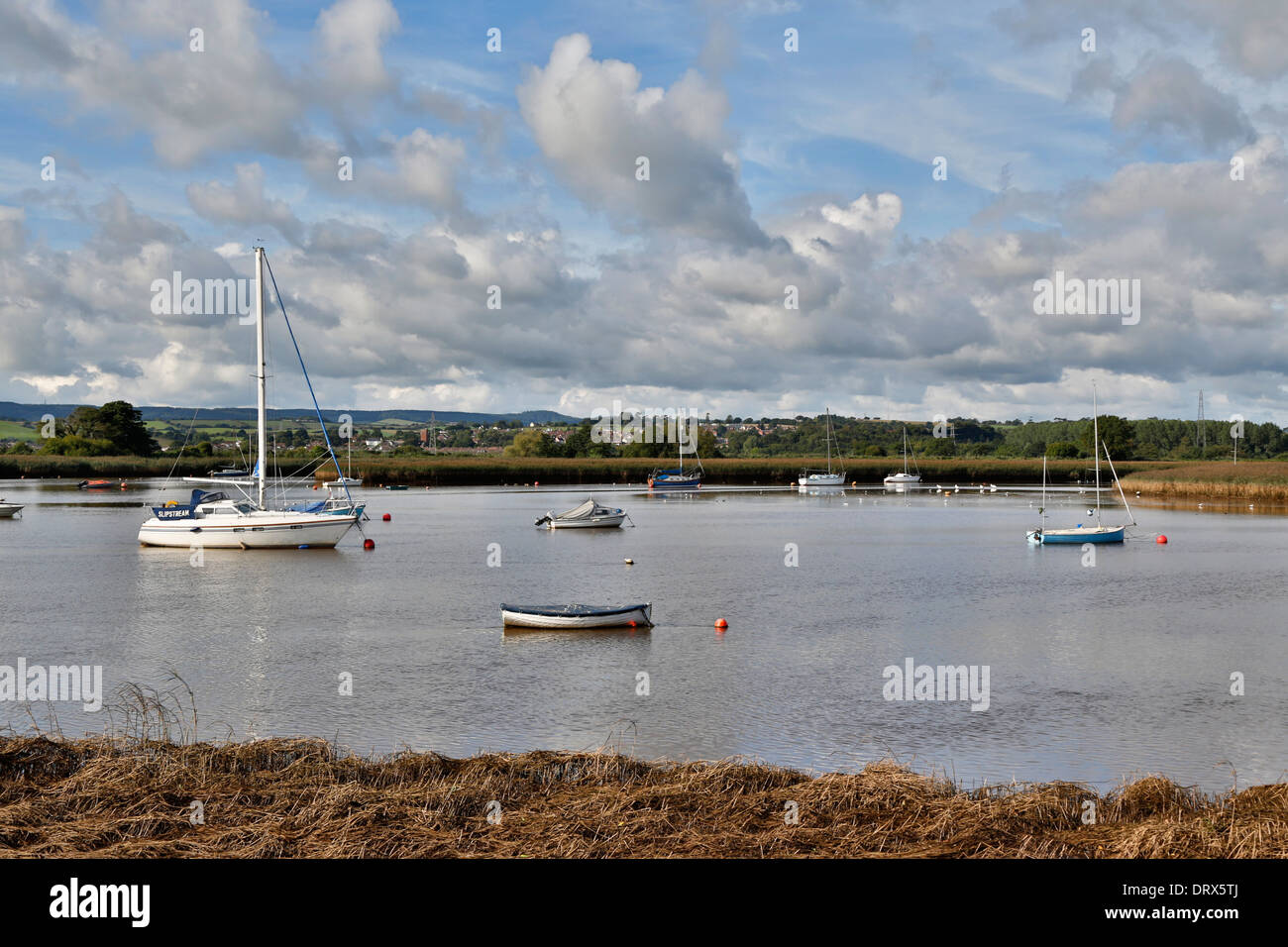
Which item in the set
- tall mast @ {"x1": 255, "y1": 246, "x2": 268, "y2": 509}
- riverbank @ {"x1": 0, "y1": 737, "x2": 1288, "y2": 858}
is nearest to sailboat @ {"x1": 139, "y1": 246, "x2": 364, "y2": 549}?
tall mast @ {"x1": 255, "y1": 246, "x2": 268, "y2": 509}

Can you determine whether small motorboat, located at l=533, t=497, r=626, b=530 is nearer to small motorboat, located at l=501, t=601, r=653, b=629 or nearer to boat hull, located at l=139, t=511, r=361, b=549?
boat hull, located at l=139, t=511, r=361, b=549

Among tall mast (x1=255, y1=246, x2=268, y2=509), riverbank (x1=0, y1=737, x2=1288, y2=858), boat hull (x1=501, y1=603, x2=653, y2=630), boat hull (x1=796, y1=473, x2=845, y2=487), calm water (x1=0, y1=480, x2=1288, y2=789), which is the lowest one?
calm water (x1=0, y1=480, x2=1288, y2=789)

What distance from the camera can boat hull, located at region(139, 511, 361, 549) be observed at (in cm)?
4753

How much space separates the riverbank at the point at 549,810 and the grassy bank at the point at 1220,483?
290 ft

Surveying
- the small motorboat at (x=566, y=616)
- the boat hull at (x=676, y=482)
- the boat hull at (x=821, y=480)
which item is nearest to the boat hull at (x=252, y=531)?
the small motorboat at (x=566, y=616)

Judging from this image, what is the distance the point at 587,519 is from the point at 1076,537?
26381 mm

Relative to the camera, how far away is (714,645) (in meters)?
25.4

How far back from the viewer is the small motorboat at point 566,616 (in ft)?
86.6

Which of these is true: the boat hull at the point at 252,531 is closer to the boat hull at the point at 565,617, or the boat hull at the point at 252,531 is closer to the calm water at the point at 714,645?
the calm water at the point at 714,645

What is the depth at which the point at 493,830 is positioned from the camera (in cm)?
838

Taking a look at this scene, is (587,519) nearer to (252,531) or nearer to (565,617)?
(252,531)

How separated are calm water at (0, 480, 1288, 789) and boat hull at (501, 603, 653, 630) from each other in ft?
1.32

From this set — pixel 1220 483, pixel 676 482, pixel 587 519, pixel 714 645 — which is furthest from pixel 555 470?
pixel 714 645
